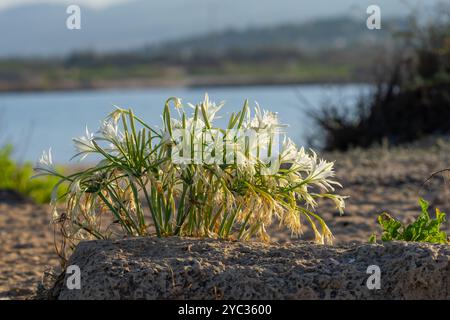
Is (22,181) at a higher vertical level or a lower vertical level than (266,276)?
lower

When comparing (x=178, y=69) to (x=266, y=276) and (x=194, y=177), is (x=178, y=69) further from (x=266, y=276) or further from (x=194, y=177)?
(x=266, y=276)

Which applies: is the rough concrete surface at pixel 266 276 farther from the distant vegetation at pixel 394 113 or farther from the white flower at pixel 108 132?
the distant vegetation at pixel 394 113

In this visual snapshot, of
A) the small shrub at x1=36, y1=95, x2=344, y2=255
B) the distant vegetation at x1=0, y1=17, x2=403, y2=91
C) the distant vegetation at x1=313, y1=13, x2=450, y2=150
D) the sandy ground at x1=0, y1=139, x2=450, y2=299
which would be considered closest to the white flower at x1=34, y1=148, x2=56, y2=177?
the small shrub at x1=36, y1=95, x2=344, y2=255

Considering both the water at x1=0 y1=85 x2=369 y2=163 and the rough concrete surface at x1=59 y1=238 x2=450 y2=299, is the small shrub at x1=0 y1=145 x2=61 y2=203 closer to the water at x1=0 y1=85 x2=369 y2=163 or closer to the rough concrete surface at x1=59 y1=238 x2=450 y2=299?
the water at x1=0 y1=85 x2=369 y2=163

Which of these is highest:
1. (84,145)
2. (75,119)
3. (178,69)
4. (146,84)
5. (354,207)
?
(178,69)

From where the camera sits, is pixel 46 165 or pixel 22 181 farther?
pixel 22 181

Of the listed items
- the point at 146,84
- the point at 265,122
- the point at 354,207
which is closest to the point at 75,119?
the point at 354,207

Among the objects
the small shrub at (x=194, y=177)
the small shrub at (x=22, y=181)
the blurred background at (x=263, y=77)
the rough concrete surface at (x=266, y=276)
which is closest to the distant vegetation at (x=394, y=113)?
the blurred background at (x=263, y=77)
